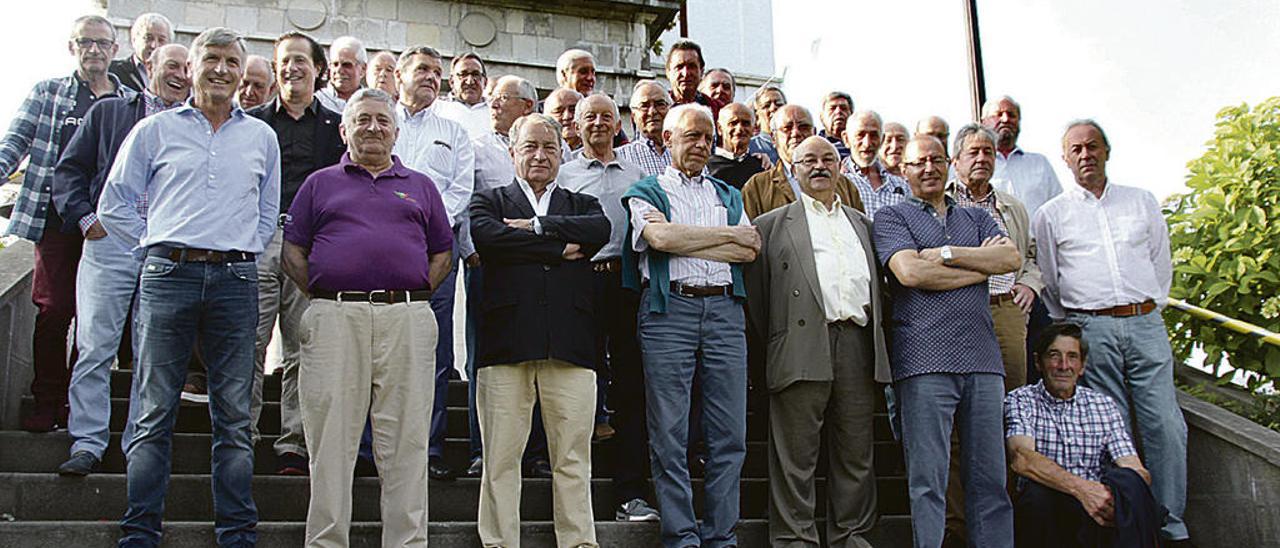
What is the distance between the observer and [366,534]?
4754 millimetres

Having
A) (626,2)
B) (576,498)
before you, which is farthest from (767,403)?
(626,2)

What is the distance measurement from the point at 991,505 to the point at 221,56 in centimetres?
385

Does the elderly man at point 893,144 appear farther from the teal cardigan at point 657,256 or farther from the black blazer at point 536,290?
the black blazer at point 536,290

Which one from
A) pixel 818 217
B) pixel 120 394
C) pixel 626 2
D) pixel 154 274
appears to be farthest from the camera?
pixel 626 2

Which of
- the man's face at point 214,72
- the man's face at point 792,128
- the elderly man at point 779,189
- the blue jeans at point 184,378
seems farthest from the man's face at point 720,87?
the blue jeans at point 184,378

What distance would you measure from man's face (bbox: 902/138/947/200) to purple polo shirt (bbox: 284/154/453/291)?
92.3 inches

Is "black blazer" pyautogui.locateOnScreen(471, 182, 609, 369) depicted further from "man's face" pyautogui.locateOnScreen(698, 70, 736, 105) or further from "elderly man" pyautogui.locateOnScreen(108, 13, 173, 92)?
"man's face" pyautogui.locateOnScreen(698, 70, 736, 105)

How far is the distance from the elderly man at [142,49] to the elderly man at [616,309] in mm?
2450

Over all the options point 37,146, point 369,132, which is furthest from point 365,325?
point 37,146

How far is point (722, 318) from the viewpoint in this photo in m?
5.11

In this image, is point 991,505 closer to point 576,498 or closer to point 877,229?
point 877,229

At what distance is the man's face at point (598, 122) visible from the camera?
228 inches

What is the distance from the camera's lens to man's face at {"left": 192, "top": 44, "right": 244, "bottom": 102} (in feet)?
15.4

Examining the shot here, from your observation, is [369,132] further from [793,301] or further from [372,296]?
[793,301]
